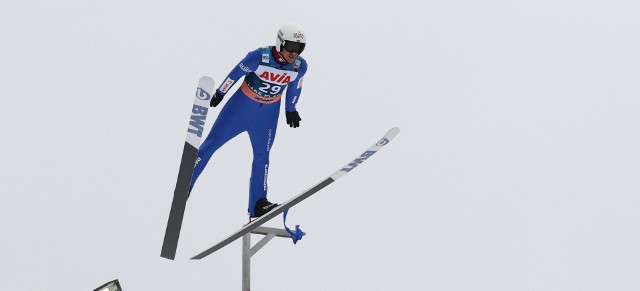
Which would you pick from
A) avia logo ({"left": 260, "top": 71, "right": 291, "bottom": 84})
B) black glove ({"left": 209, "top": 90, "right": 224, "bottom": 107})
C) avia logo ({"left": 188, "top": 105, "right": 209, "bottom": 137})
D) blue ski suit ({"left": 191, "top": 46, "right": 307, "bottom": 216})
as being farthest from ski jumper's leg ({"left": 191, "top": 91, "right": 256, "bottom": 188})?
avia logo ({"left": 188, "top": 105, "right": 209, "bottom": 137})

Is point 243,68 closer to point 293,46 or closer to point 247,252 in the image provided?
point 293,46

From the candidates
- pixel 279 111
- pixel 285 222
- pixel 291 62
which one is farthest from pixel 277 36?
pixel 285 222

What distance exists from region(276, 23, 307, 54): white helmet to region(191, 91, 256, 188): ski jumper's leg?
0.52 metres

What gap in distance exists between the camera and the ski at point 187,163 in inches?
224

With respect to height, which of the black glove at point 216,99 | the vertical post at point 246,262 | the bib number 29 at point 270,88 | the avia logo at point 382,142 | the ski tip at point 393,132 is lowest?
the vertical post at point 246,262

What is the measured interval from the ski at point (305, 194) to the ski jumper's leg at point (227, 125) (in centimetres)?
53

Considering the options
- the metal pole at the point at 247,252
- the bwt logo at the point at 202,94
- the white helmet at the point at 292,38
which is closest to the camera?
the bwt logo at the point at 202,94

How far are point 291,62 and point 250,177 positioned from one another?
1.04 metres

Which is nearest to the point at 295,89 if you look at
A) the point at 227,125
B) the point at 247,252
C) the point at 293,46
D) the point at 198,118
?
the point at 293,46

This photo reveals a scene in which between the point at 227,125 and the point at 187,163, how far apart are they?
84 cm

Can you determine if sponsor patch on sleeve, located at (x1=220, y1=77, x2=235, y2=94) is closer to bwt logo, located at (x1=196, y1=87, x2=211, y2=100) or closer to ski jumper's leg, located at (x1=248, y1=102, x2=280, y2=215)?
ski jumper's leg, located at (x1=248, y1=102, x2=280, y2=215)

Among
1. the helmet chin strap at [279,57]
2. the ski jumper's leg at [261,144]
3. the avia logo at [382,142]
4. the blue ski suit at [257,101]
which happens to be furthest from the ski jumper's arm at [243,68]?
the avia logo at [382,142]

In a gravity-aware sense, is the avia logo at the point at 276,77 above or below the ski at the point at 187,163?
above

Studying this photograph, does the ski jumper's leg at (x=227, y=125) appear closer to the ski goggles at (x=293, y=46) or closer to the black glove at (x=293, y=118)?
the black glove at (x=293, y=118)
